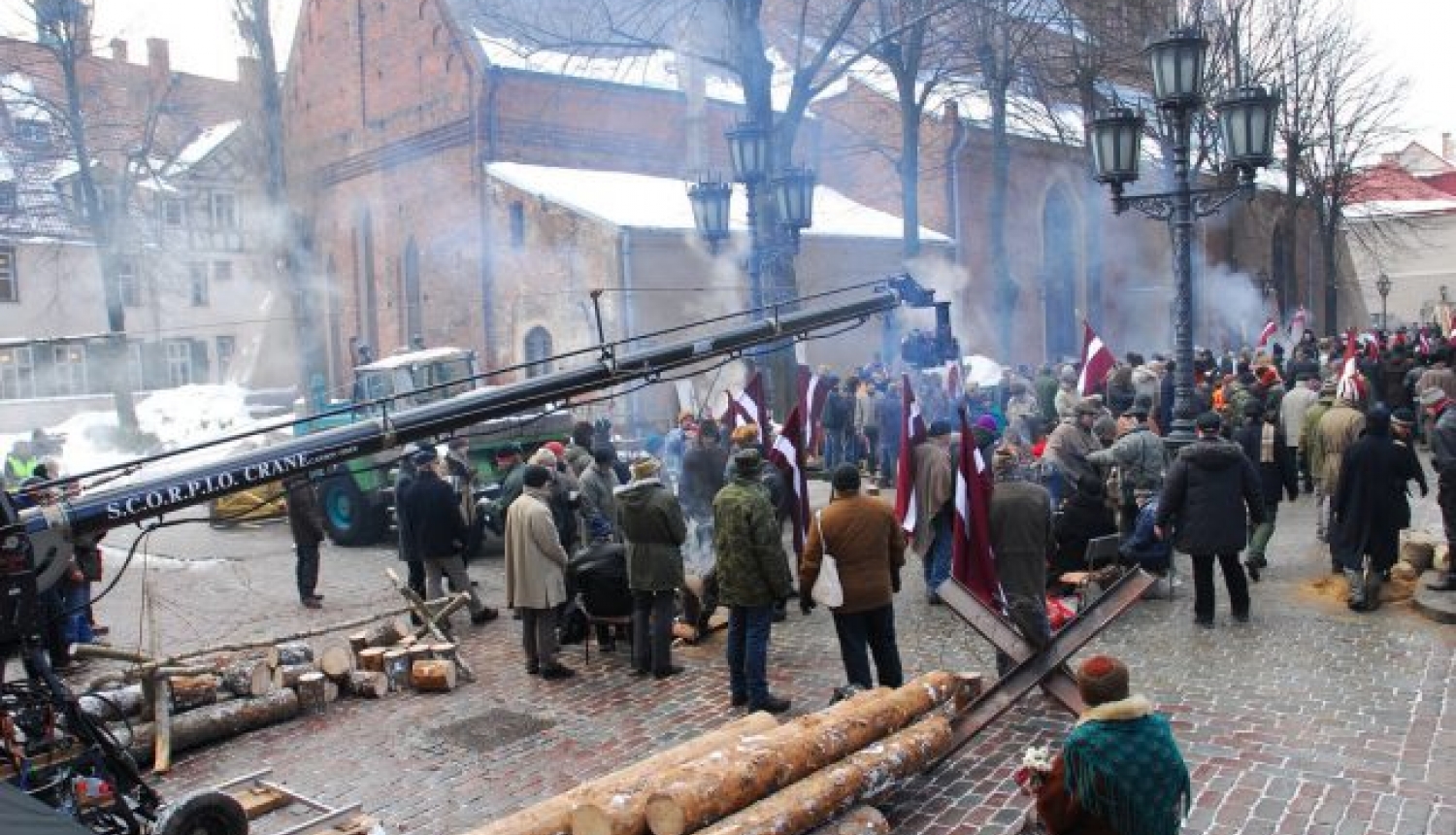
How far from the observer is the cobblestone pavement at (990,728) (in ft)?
19.6

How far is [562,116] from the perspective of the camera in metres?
28.9

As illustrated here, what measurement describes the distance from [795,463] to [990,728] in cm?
371

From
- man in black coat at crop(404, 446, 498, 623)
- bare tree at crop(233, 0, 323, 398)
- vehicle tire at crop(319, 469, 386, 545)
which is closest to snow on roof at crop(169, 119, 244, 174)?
bare tree at crop(233, 0, 323, 398)

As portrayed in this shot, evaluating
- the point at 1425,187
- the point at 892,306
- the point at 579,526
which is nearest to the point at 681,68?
the point at 579,526

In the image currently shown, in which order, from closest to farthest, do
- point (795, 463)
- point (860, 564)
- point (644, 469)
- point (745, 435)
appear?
point (860, 564) < point (644, 469) < point (745, 435) < point (795, 463)

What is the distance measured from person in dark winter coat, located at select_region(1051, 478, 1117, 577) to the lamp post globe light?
4.40 feet

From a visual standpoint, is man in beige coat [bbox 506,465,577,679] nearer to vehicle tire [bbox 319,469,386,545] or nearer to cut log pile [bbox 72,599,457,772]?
cut log pile [bbox 72,599,457,772]

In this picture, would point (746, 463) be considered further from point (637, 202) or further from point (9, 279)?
point (9, 279)

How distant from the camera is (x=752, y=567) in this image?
24.8 ft

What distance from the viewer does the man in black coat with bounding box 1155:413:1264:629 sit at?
9.03 m

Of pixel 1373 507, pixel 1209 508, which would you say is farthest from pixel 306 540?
pixel 1373 507

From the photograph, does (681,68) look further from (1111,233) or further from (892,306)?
(892,306)

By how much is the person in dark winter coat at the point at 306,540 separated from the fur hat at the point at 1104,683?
9.18m

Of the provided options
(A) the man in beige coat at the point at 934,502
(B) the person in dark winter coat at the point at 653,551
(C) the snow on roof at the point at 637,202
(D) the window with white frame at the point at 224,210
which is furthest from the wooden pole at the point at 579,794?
(D) the window with white frame at the point at 224,210
